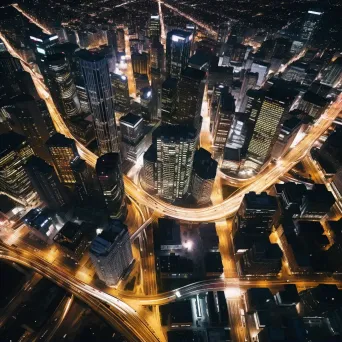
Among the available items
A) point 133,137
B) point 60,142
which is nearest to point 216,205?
point 133,137

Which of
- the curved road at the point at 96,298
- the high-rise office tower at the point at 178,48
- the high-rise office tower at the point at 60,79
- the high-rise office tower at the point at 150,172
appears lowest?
the curved road at the point at 96,298

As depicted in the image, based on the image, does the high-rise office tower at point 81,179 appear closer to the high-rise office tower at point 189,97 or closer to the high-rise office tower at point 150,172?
the high-rise office tower at point 150,172

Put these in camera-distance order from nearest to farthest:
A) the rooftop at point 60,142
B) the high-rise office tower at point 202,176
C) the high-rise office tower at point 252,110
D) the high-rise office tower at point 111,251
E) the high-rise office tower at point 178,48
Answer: the high-rise office tower at point 111,251 → the rooftop at point 60,142 → the high-rise office tower at point 202,176 → the high-rise office tower at point 252,110 → the high-rise office tower at point 178,48

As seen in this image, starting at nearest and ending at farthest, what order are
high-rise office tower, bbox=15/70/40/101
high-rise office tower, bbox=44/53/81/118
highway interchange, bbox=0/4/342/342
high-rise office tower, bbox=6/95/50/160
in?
highway interchange, bbox=0/4/342/342 < high-rise office tower, bbox=6/95/50/160 < high-rise office tower, bbox=44/53/81/118 < high-rise office tower, bbox=15/70/40/101

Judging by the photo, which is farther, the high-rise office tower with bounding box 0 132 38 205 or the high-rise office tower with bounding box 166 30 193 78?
the high-rise office tower with bounding box 166 30 193 78

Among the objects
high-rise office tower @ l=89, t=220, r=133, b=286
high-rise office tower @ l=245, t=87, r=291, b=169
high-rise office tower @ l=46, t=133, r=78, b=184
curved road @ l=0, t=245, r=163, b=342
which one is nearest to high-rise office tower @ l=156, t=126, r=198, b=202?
high-rise office tower @ l=245, t=87, r=291, b=169

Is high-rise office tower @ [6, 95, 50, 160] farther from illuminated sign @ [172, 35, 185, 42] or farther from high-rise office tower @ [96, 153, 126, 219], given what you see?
illuminated sign @ [172, 35, 185, 42]

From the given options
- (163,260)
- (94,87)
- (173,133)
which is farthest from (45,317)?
(94,87)

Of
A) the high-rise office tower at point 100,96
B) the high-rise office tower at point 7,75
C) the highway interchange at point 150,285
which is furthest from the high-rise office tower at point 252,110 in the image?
the high-rise office tower at point 7,75
